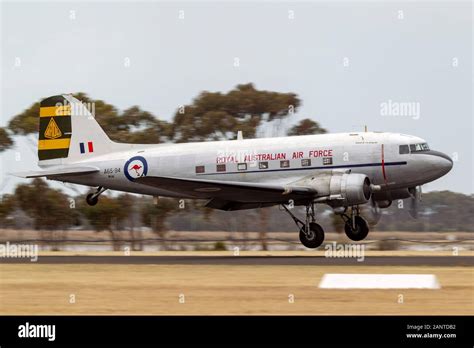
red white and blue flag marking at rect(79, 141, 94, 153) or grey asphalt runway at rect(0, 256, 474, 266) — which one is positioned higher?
red white and blue flag marking at rect(79, 141, 94, 153)

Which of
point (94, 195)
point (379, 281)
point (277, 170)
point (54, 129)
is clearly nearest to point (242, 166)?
point (277, 170)

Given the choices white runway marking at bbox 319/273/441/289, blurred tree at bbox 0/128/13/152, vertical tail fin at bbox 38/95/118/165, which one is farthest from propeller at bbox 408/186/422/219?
blurred tree at bbox 0/128/13/152

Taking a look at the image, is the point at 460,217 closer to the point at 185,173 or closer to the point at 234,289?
the point at 185,173

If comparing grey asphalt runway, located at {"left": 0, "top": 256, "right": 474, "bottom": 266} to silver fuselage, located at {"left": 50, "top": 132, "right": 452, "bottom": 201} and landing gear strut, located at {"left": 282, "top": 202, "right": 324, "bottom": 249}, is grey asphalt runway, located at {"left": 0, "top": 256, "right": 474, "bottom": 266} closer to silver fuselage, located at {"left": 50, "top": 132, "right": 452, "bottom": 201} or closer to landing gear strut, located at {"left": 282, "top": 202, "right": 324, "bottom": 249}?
landing gear strut, located at {"left": 282, "top": 202, "right": 324, "bottom": 249}

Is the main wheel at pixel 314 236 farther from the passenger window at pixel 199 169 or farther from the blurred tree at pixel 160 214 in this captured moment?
the blurred tree at pixel 160 214

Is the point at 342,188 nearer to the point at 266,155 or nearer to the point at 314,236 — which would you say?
the point at 314,236

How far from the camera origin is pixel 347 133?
3466cm

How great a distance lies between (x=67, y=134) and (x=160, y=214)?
A: 56.7ft

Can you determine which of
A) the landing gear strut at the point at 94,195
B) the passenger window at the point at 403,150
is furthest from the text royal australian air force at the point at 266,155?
the landing gear strut at the point at 94,195

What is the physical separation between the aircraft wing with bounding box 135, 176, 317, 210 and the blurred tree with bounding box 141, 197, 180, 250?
65.7ft

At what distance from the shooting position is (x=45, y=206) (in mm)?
58281

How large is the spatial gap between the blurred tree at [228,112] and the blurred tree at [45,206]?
28.1 ft

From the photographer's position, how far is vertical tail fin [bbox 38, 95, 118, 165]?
129 feet
